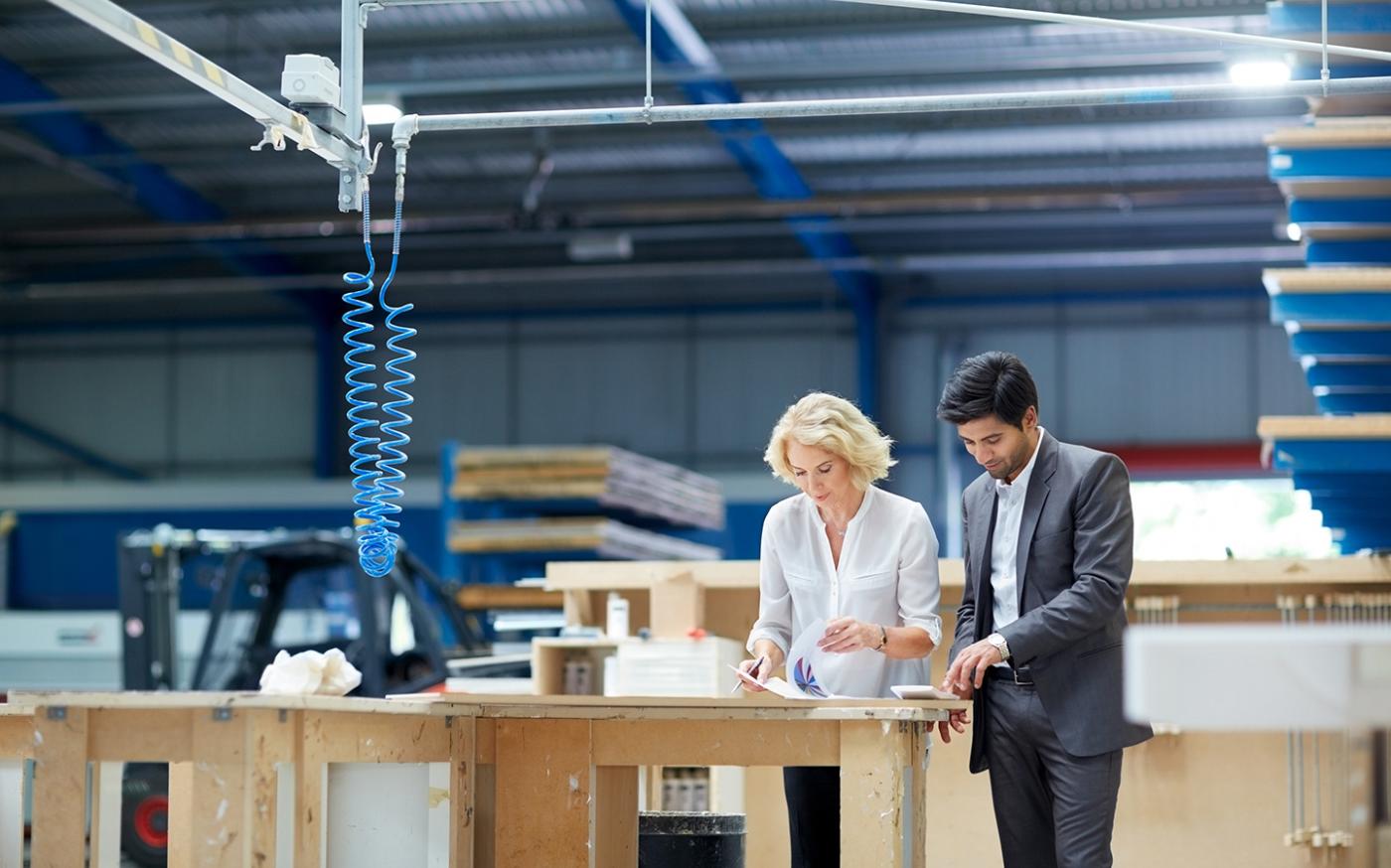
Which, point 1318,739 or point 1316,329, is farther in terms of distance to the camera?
point 1316,329

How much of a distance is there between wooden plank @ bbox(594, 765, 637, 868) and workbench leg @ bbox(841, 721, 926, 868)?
65 cm

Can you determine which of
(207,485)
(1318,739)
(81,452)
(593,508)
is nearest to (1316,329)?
(1318,739)

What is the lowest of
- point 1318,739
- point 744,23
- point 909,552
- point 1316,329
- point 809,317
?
point 1318,739

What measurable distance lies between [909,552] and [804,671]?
0.41 m

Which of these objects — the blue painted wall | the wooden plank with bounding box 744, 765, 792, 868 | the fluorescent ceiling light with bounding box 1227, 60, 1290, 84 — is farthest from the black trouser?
the blue painted wall

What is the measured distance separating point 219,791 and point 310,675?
410mm

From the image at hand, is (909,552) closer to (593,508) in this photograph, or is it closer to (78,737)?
(78,737)

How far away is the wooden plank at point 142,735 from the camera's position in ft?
11.6

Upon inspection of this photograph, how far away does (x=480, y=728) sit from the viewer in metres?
4.18

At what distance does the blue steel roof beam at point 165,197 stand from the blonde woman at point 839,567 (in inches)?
429

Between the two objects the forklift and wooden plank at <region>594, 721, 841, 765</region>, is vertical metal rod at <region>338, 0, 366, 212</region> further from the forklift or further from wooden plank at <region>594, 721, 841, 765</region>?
the forklift

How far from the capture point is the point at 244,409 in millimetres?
18531

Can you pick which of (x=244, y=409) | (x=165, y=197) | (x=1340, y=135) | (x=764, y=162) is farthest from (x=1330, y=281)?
(x=244, y=409)

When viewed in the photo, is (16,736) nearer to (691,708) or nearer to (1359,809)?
(691,708)
